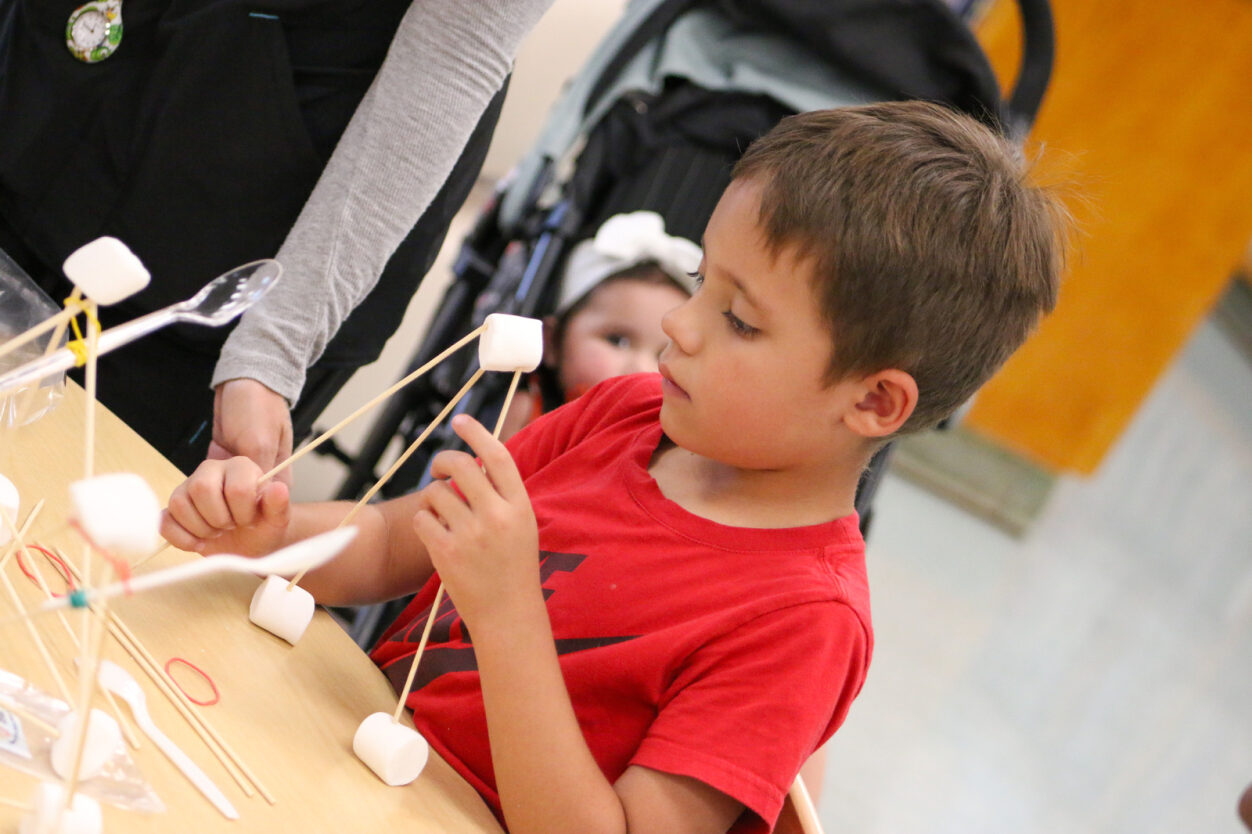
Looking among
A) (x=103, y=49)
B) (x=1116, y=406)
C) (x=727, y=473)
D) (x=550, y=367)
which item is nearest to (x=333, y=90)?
(x=103, y=49)

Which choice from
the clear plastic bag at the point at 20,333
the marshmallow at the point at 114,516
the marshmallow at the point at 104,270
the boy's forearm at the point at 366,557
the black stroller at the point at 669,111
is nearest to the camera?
the marshmallow at the point at 114,516

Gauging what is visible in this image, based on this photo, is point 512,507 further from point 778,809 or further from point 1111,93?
→ point 1111,93

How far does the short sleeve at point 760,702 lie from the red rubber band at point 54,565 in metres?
0.36

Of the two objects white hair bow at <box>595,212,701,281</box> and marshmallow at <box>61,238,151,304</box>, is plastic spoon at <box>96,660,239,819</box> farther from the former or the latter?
white hair bow at <box>595,212,701,281</box>

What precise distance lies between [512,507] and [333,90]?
0.52 m

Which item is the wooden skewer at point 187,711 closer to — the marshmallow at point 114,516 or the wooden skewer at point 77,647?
the wooden skewer at point 77,647

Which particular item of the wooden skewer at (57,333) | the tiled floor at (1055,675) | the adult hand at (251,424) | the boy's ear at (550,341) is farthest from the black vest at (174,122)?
the tiled floor at (1055,675)

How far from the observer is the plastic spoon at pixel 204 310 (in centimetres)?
54

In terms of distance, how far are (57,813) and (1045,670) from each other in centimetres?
253

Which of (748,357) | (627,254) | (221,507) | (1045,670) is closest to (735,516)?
(748,357)

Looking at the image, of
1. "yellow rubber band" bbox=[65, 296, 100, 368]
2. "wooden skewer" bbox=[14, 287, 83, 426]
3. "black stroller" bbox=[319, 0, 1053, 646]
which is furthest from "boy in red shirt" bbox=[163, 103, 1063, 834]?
"black stroller" bbox=[319, 0, 1053, 646]

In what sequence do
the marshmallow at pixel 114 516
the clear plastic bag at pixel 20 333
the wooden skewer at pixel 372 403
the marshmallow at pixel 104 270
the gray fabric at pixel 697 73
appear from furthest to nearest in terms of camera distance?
1. the gray fabric at pixel 697 73
2. the clear plastic bag at pixel 20 333
3. the wooden skewer at pixel 372 403
4. the marshmallow at pixel 104 270
5. the marshmallow at pixel 114 516

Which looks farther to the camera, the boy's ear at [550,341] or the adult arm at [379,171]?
the boy's ear at [550,341]

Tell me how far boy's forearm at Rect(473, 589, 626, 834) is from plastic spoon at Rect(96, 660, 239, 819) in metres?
0.17
